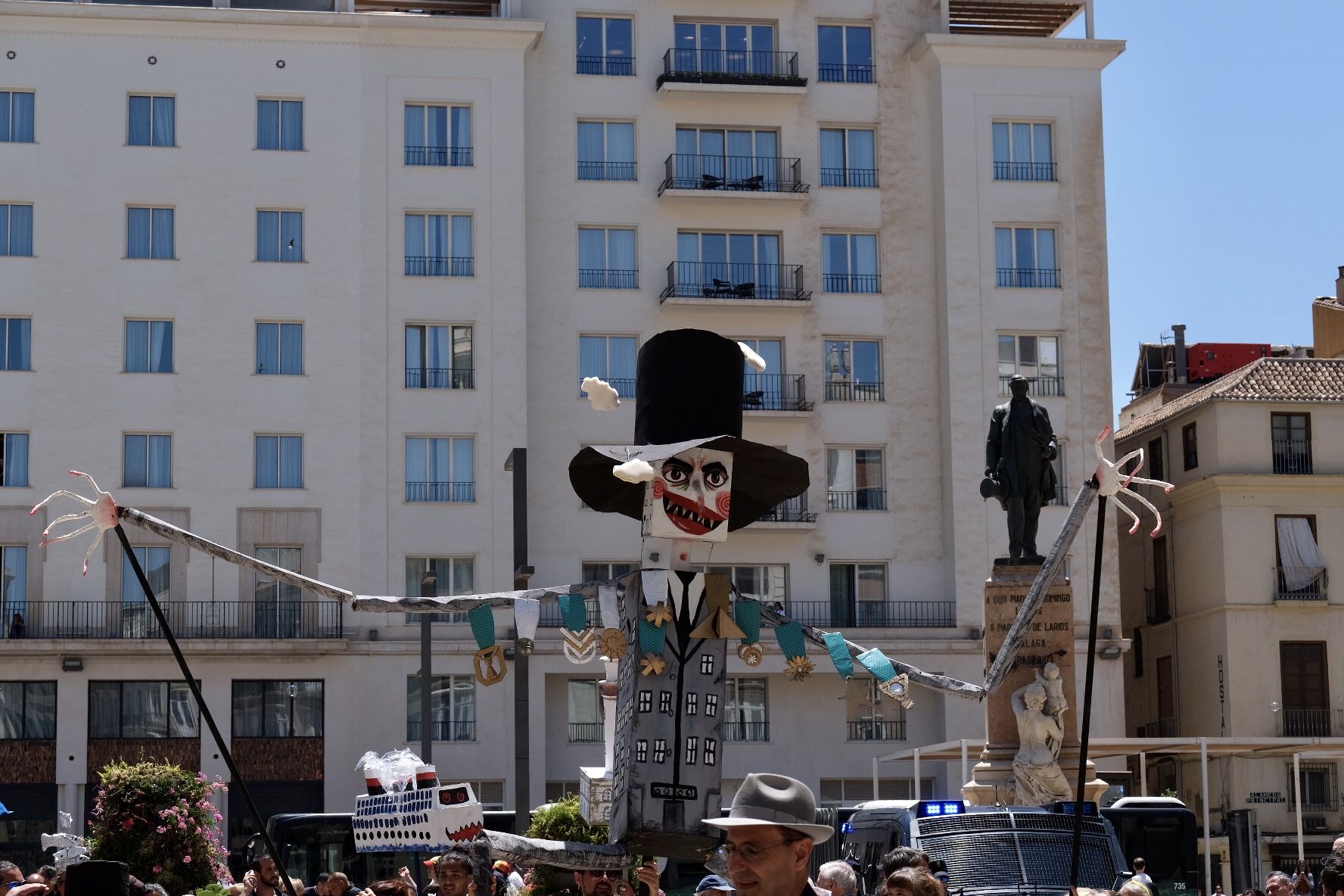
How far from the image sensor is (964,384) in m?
54.2

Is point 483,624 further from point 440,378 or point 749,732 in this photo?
point 749,732

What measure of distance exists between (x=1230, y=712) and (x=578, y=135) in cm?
2300

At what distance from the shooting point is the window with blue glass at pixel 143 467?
51281 mm

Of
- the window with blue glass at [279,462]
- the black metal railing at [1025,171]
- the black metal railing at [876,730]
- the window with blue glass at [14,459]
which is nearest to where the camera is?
the window with blue glass at [14,459]

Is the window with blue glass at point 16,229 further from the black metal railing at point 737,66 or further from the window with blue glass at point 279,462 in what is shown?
the black metal railing at point 737,66

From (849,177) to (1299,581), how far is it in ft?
53.2

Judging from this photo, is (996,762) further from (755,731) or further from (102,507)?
(755,731)

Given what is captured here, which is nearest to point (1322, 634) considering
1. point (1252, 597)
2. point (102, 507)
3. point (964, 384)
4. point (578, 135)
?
point (1252, 597)

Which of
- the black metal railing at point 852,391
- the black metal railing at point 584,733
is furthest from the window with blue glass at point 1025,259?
the black metal railing at point 584,733

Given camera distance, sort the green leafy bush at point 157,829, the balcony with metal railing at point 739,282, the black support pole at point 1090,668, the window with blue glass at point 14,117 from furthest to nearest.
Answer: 1. the balcony with metal railing at point 739,282
2. the window with blue glass at point 14,117
3. the green leafy bush at point 157,829
4. the black support pole at point 1090,668

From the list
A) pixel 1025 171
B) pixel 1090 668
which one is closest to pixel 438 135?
pixel 1025 171

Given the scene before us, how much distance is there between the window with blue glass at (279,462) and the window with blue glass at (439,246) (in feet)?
17.5

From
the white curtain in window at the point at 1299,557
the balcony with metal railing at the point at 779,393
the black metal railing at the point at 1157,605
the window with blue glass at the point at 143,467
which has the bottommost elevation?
the black metal railing at the point at 1157,605

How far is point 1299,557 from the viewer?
180 feet
